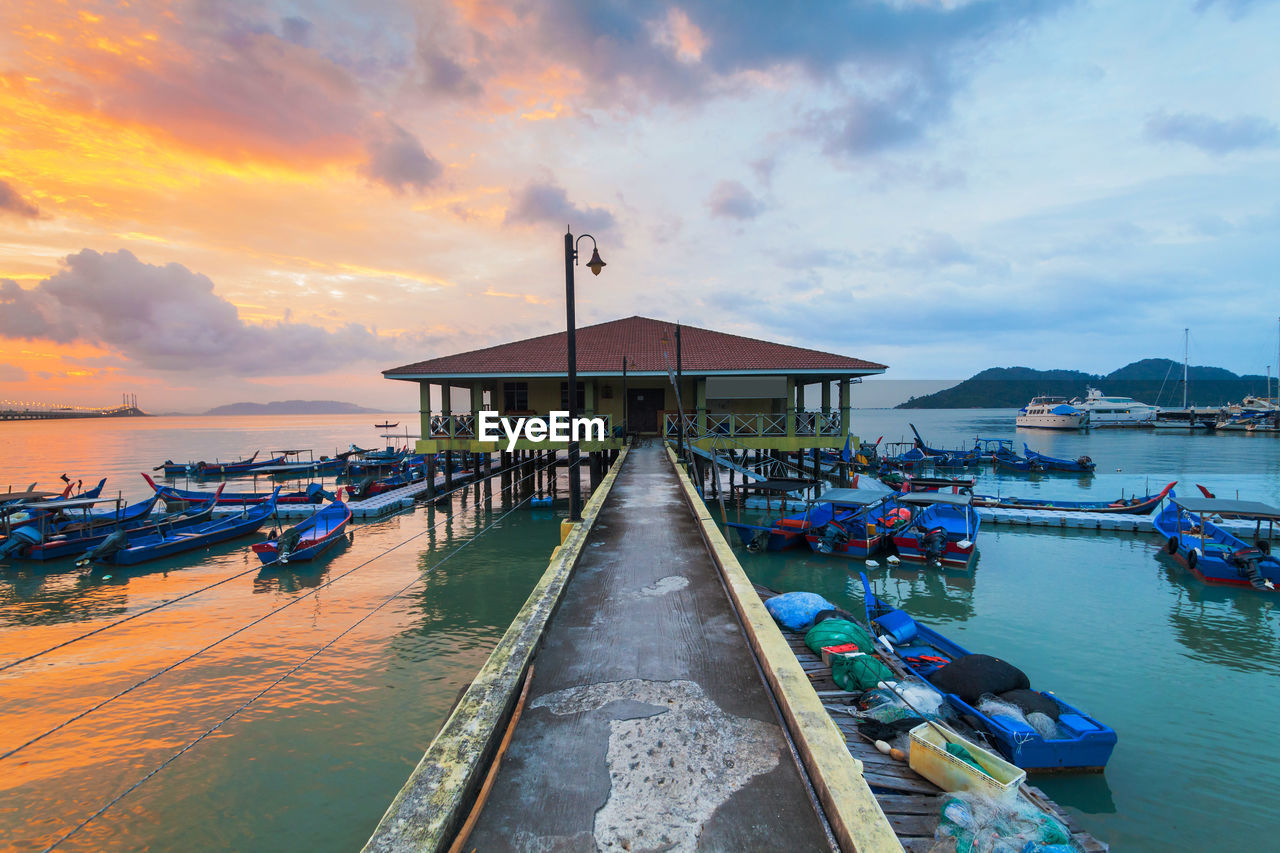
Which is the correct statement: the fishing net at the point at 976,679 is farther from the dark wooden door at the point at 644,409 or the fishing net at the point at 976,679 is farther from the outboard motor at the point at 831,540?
the dark wooden door at the point at 644,409

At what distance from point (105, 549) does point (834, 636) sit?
2429 cm

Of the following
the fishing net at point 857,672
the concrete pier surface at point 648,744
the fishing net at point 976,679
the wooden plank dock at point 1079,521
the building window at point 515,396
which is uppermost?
the building window at point 515,396

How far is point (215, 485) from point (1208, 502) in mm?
58022

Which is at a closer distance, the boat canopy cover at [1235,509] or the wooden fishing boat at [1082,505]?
the boat canopy cover at [1235,509]

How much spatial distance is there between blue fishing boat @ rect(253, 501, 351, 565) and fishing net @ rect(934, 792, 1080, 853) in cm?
2063

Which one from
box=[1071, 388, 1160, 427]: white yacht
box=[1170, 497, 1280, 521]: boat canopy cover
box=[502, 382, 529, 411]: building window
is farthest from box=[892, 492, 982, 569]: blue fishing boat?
box=[1071, 388, 1160, 427]: white yacht

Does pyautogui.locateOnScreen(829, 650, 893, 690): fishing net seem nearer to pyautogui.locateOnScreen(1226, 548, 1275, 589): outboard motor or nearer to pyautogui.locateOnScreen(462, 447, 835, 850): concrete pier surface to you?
pyautogui.locateOnScreen(462, 447, 835, 850): concrete pier surface

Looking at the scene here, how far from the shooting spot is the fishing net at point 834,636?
8.49m

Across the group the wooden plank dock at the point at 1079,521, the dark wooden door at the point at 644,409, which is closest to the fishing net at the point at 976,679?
the wooden plank dock at the point at 1079,521

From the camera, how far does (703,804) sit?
3.63 meters

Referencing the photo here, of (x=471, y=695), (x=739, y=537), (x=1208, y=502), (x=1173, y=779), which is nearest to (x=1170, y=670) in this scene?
(x=1173, y=779)

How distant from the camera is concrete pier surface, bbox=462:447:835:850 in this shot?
343 centimetres

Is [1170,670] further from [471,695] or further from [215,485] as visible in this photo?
[215,485]

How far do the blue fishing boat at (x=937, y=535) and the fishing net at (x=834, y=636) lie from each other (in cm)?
1145
